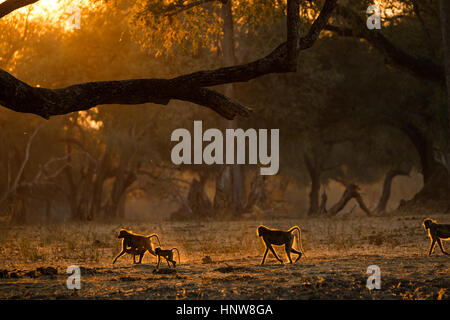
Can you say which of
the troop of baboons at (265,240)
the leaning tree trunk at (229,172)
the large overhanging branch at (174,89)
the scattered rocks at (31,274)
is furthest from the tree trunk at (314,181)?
the scattered rocks at (31,274)

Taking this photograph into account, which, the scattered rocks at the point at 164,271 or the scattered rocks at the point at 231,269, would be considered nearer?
the scattered rocks at the point at 164,271

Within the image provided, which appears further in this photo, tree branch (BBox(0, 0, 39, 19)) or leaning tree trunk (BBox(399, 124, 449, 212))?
leaning tree trunk (BBox(399, 124, 449, 212))

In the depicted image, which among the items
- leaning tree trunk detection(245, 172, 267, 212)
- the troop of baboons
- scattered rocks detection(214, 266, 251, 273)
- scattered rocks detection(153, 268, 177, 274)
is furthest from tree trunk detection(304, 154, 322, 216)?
scattered rocks detection(153, 268, 177, 274)

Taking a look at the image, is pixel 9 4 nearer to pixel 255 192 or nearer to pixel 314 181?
pixel 255 192

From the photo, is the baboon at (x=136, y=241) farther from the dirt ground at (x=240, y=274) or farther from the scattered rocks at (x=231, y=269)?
the scattered rocks at (x=231, y=269)

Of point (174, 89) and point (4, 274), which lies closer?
point (4, 274)
